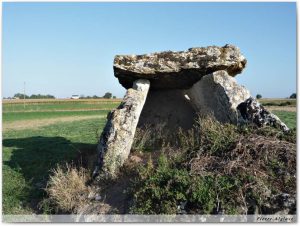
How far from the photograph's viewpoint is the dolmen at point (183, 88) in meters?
9.68

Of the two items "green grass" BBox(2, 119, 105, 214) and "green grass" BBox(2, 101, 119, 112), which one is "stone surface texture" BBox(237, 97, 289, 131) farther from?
"green grass" BBox(2, 101, 119, 112)

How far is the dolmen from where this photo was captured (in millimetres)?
9680

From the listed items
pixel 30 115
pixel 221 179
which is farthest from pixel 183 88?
pixel 30 115

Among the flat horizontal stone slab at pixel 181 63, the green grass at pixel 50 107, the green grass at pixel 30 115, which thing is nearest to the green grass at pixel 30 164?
the flat horizontal stone slab at pixel 181 63

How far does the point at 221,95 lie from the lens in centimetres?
1081

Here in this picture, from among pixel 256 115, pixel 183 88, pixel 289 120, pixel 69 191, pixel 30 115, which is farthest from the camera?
pixel 30 115

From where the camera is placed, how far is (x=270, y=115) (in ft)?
30.7

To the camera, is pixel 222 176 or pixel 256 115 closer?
pixel 222 176

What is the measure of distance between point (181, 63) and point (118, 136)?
9.25 ft

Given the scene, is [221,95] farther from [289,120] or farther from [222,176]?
[289,120]

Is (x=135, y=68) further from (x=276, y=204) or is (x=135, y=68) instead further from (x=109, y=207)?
(x=276, y=204)

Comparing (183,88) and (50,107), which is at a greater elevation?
(183,88)

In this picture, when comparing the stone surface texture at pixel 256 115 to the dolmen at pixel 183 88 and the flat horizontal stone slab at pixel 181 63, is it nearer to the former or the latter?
the dolmen at pixel 183 88

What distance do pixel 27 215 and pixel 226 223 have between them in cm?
438
